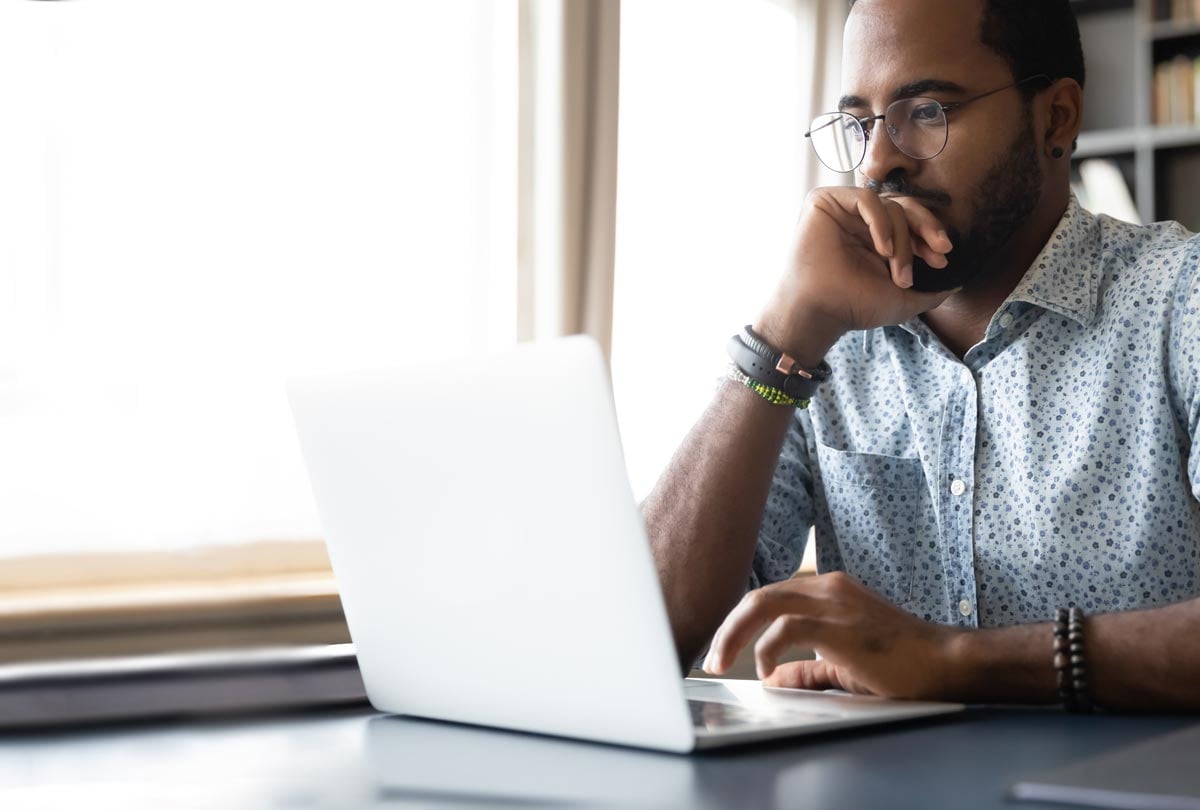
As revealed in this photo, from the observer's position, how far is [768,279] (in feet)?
10.4

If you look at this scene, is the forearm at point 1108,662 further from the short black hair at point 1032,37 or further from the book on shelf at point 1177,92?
the book on shelf at point 1177,92

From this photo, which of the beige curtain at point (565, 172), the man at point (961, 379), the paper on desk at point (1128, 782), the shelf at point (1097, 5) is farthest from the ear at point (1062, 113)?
the shelf at point (1097, 5)

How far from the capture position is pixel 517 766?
0.78 metres

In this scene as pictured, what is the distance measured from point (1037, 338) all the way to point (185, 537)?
1.38m

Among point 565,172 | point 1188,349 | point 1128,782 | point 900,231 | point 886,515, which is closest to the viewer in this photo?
point 1128,782

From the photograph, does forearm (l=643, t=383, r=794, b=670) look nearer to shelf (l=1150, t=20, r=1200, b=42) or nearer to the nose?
the nose

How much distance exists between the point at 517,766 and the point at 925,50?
A: 1.01m

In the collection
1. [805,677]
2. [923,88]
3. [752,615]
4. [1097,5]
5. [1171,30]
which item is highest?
[1097,5]

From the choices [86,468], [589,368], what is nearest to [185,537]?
[86,468]

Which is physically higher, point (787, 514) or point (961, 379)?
point (961, 379)

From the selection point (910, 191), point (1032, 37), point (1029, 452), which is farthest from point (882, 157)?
point (1029, 452)

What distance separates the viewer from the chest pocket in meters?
1.47

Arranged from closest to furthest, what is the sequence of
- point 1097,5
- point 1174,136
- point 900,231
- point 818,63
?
point 900,231, point 818,63, point 1174,136, point 1097,5

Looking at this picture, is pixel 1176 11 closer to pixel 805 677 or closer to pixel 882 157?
pixel 882 157
